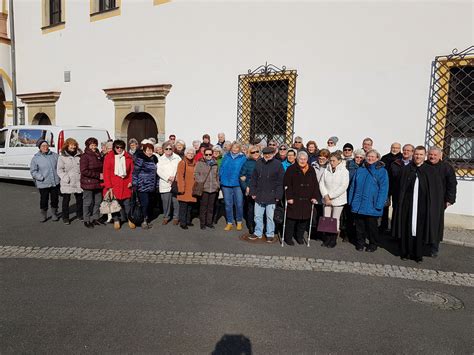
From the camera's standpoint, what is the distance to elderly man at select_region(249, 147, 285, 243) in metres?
6.42

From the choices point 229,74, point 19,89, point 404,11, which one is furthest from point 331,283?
point 19,89

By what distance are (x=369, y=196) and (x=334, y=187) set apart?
541mm

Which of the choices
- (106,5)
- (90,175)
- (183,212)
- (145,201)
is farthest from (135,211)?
(106,5)

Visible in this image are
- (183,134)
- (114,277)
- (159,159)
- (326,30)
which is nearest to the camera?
(114,277)

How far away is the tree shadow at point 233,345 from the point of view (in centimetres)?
318

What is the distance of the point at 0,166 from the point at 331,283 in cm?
1065

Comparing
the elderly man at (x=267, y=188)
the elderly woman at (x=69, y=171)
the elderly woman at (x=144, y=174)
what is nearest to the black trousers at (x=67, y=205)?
the elderly woman at (x=69, y=171)

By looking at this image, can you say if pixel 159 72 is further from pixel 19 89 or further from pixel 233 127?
pixel 19 89

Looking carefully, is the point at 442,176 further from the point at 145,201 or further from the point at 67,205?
the point at 67,205

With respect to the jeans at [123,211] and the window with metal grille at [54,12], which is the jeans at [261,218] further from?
the window with metal grille at [54,12]

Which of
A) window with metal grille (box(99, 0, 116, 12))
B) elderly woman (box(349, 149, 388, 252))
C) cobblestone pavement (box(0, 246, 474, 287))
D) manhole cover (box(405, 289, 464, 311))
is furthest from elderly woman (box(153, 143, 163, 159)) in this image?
window with metal grille (box(99, 0, 116, 12))

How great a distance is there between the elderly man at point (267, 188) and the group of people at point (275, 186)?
16mm

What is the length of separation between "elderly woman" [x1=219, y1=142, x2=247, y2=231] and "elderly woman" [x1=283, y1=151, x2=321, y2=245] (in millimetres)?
1082

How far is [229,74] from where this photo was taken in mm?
10281
